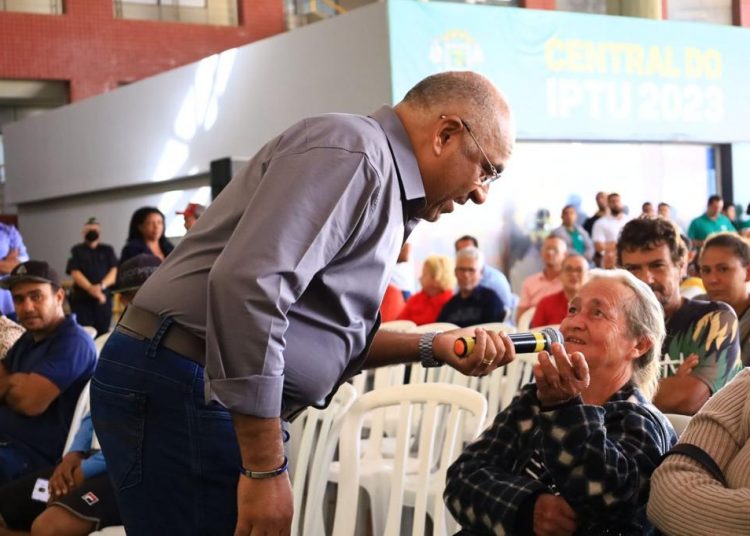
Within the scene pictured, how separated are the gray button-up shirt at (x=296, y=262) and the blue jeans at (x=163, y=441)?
10cm

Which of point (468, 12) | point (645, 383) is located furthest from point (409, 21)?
point (645, 383)

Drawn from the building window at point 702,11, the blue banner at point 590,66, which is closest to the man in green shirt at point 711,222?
the blue banner at point 590,66

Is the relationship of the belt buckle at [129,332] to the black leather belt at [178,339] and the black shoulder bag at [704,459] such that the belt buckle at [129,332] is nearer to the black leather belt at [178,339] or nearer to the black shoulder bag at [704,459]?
the black leather belt at [178,339]

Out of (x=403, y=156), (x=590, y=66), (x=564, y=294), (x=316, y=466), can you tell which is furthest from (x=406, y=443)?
(x=590, y=66)

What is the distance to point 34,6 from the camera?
48.1 ft

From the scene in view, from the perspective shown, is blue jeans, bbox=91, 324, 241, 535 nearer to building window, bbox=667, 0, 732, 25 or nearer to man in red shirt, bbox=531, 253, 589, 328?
man in red shirt, bbox=531, 253, 589, 328

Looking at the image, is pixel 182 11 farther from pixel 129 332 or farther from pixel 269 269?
pixel 269 269

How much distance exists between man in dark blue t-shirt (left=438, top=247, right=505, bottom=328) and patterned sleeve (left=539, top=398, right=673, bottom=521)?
3.68m

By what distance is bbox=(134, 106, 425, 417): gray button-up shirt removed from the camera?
4.85 ft

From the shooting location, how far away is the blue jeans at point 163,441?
1.69m

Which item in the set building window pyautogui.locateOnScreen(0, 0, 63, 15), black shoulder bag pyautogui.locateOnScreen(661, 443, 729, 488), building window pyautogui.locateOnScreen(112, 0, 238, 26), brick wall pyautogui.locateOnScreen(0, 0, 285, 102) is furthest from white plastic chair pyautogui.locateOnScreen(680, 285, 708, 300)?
building window pyautogui.locateOnScreen(0, 0, 63, 15)

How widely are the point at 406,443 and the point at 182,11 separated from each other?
45.5ft

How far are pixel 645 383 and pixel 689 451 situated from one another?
1.49ft

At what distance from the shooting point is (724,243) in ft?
11.7
